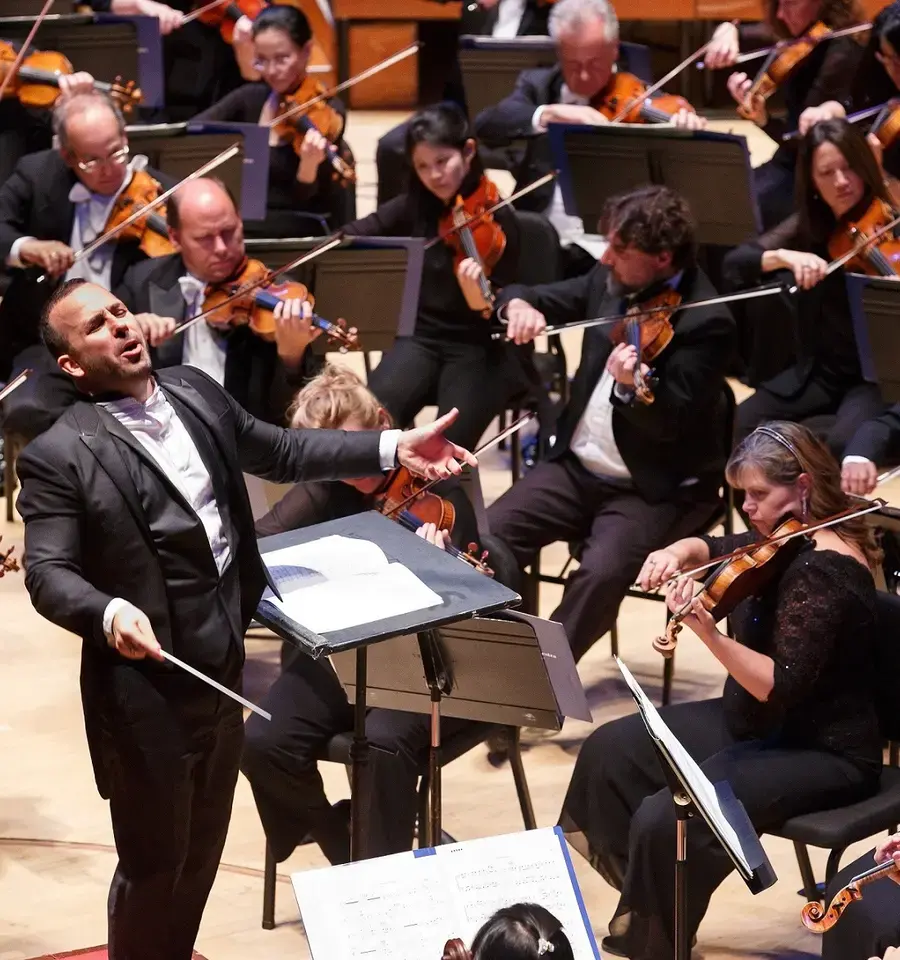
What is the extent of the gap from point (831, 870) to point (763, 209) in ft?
9.02

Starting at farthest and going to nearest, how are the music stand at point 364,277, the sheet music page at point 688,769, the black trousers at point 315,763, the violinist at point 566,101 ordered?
the violinist at point 566,101 < the music stand at point 364,277 < the black trousers at point 315,763 < the sheet music page at point 688,769

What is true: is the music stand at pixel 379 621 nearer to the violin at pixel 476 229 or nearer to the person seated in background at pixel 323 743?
the person seated in background at pixel 323 743

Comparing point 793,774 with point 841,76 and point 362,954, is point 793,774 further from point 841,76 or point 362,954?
point 841,76

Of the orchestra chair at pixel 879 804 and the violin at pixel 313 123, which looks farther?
the violin at pixel 313 123

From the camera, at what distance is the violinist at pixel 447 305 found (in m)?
4.52

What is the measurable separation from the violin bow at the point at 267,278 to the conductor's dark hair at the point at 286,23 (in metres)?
1.45

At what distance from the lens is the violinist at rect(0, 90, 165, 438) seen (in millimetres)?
4504

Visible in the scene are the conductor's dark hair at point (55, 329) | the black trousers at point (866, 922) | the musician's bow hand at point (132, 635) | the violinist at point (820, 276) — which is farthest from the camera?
the violinist at point (820, 276)

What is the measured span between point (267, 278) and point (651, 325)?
0.91 metres

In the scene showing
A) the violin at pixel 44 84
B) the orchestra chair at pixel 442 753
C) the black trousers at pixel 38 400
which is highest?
the violin at pixel 44 84

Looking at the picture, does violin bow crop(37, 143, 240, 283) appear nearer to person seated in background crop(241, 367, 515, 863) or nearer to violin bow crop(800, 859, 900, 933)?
person seated in background crop(241, 367, 515, 863)

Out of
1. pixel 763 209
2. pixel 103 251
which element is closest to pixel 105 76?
pixel 103 251

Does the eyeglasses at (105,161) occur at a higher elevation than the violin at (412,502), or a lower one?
higher

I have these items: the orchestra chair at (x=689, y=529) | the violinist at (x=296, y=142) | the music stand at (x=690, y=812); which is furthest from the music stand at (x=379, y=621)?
the violinist at (x=296, y=142)
